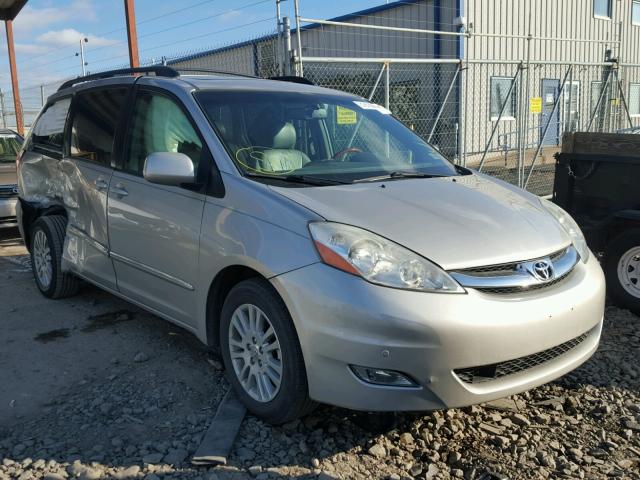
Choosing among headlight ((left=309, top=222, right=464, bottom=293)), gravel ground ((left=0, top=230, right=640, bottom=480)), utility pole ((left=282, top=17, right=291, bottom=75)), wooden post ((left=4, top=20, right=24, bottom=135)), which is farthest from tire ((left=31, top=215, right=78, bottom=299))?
wooden post ((left=4, top=20, right=24, bottom=135))

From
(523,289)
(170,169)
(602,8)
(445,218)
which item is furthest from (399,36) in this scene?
(523,289)

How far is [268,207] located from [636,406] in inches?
91.1

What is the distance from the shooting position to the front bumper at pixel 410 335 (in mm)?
2537

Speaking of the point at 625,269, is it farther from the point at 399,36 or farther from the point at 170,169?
the point at 399,36

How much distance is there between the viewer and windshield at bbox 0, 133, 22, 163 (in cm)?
926

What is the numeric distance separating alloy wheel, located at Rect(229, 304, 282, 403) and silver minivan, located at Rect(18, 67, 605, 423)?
1 centimetres

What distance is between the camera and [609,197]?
5.32m

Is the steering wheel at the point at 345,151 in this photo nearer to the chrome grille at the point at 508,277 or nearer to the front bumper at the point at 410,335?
the front bumper at the point at 410,335

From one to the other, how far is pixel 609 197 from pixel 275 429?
12.6 feet

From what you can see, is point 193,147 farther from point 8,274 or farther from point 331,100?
point 8,274

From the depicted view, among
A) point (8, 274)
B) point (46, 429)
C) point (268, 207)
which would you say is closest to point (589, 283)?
point (268, 207)

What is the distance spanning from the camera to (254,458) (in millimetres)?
2844

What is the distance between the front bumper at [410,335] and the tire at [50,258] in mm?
3031

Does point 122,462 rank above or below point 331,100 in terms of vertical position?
below
